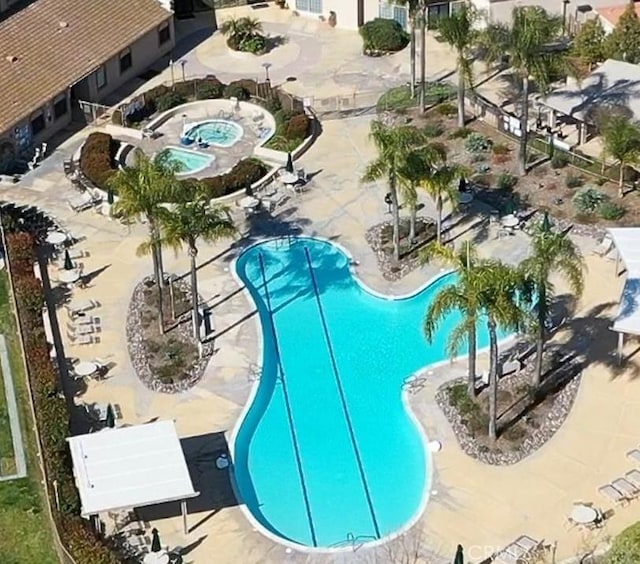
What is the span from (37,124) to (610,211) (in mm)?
25800

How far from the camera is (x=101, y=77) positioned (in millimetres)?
67312

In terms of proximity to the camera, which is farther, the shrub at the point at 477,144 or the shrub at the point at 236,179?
the shrub at the point at 477,144

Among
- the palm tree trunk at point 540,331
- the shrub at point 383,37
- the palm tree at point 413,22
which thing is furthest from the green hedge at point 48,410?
the shrub at point 383,37

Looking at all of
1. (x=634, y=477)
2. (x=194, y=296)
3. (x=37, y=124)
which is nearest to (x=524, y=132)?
(x=194, y=296)

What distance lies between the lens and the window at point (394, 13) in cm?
7219

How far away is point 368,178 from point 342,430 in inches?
445

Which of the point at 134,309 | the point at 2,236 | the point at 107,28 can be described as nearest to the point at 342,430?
the point at 134,309

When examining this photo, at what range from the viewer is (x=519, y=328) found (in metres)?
44.7

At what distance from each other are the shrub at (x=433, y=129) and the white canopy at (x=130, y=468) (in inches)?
900

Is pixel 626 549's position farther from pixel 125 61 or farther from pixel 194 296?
pixel 125 61

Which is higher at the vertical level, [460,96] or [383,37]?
[460,96]

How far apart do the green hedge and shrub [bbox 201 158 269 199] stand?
7.94 m

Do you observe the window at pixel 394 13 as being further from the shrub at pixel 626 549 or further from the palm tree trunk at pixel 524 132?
the shrub at pixel 626 549

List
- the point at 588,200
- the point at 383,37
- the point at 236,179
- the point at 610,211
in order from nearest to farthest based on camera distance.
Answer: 1. the point at 610,211
2. the point at 588,200
3. the point at 236,179
4. the point at 383,37
